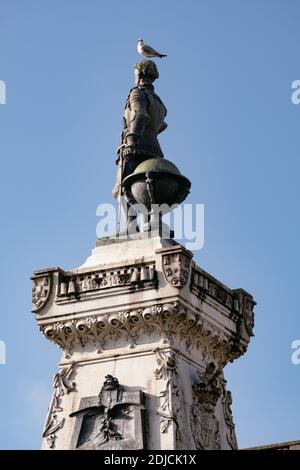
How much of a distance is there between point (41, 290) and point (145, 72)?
6.05 metres

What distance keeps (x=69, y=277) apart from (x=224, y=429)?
4.39 metres

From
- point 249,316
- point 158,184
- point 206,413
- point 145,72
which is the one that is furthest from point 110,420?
point 145,72

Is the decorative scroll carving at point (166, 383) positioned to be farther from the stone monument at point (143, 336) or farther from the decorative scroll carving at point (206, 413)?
the decorative scroll carving at point (206, 413)

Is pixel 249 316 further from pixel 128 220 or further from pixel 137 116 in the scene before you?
pixel 137 116

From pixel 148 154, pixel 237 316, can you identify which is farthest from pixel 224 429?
pixel 148 154

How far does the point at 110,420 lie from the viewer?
3444cm

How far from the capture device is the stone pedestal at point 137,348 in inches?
1355

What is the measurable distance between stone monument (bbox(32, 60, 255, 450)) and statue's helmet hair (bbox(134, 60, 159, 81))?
116 inches

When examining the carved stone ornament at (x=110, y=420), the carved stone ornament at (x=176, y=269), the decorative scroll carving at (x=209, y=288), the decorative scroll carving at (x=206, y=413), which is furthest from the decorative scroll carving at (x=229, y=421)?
the carved stone ornament at (x=176, y=269)

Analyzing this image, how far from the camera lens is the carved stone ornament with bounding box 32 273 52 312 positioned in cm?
3606

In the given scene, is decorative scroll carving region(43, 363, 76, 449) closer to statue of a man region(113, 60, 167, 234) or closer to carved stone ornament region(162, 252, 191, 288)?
carved stone ornament region(162, 252, 191, 288)

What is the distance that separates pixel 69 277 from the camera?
36.2 m

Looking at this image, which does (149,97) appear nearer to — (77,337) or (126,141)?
(126,141)

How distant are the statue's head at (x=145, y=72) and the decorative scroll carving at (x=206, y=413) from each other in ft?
23.6
